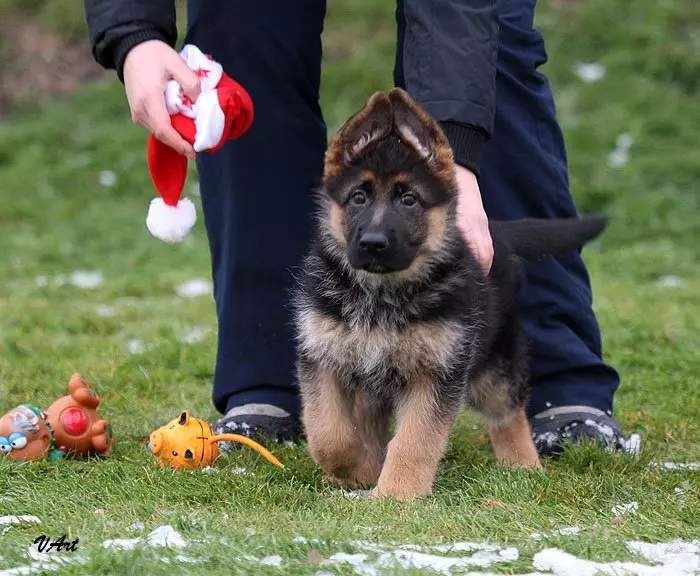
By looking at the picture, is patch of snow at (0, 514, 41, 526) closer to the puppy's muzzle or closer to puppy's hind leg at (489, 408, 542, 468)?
the puppy's muzzle

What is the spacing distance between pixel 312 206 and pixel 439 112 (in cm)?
103

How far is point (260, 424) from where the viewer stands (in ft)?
13.7

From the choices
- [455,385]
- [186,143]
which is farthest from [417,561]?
[186,143]

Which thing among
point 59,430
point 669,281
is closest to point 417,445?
point 59,430

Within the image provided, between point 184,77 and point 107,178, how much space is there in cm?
725

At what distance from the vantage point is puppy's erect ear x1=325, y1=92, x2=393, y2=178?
3348mm

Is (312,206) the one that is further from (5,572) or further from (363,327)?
(5,572)

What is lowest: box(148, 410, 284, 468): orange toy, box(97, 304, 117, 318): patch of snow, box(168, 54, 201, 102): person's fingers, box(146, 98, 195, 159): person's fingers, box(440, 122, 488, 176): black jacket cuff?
box(97, 304, 117, 318): patch of snow

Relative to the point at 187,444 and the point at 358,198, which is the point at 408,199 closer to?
the point at 358,198

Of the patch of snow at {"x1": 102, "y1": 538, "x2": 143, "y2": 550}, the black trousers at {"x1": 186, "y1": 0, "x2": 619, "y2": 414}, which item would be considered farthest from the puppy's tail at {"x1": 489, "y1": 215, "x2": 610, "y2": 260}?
the patch of snow at {"x1": 102, "y1": 538, "x2": 143, "y2": 550}

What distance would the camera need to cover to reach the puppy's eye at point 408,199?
134 inches

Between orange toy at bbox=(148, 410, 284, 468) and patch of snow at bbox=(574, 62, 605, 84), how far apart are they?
8.36 meters

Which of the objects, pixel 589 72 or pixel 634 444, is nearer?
pixel 634 444

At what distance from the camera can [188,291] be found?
746 centimetres
